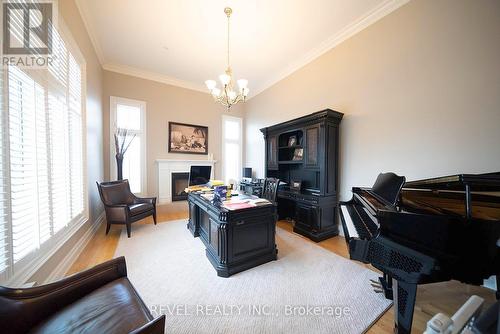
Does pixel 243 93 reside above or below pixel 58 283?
above

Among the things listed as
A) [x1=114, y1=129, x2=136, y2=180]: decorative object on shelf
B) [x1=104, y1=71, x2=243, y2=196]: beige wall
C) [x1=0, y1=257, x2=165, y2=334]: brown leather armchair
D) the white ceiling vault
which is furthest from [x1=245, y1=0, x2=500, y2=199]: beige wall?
[x1=114, y1=129, x2=136, y2=180]: decorative object on shelf

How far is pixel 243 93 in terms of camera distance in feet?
9.06

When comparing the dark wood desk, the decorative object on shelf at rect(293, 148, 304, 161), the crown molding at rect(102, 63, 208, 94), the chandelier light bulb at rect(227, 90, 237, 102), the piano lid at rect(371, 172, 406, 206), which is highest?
the crown molding at rect(102, 63, 208, 94)

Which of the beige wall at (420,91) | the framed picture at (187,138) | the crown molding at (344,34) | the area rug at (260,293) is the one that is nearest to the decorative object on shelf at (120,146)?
the framed picture at (187,138)

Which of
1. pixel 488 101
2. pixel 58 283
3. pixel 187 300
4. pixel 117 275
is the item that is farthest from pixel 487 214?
pixel 58 283

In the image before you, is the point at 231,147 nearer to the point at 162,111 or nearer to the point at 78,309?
the point at 162,111

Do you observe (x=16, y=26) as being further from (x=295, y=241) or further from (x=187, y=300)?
(x=295, y=241)

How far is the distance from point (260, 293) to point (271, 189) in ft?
5.15

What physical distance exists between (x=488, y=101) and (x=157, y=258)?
404cm

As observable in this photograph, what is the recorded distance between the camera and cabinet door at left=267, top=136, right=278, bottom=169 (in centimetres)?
394

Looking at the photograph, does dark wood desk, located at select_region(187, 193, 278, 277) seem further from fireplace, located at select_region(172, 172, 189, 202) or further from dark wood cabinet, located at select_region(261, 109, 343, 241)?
fireplace, located at select_region(172, 172, 189, 202)

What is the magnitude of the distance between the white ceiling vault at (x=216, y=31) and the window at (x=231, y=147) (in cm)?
159

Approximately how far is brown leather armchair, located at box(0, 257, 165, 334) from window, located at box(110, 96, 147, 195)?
362 cm

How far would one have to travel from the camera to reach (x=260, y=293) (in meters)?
1.71
